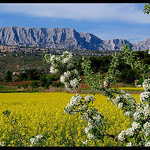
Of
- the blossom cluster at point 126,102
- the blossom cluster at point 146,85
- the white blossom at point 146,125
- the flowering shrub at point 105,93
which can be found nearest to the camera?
the white blossom at point 146,125

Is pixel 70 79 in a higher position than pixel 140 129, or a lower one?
higher

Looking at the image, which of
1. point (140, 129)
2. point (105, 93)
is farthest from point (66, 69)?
point (140, 129)

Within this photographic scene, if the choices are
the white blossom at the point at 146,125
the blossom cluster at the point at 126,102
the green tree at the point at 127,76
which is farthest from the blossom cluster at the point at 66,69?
the green tree at the point at 127,76

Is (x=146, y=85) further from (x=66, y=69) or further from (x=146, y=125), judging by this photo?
(x=66, y=69)

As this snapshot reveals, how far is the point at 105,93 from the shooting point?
3.42 metres

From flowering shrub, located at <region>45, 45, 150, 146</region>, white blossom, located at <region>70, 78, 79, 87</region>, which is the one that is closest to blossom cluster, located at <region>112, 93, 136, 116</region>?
flowering shrub, located at <region>45, 45, 150, 146</region>

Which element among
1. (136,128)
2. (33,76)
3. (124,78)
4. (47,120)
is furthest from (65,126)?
(33,76)

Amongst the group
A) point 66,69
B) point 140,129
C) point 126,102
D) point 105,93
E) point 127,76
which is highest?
point 66,69

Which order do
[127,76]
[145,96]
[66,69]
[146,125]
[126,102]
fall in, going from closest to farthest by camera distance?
[146,125], [145,96], [66,69], [126,102], [127,76]

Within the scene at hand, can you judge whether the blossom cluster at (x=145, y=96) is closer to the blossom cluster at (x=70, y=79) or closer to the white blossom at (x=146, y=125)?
the white blossom at (x=146, y=125)

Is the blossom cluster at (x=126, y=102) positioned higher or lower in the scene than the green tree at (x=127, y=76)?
higher

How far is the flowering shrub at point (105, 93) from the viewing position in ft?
9.28

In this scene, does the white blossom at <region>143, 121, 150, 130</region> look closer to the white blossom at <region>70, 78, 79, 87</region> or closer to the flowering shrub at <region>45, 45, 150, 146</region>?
the flowering shrub at <region>45, 45, 150, 146</region>

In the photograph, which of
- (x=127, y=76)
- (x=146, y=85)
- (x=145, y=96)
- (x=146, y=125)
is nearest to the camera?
(x=146, y=125)
